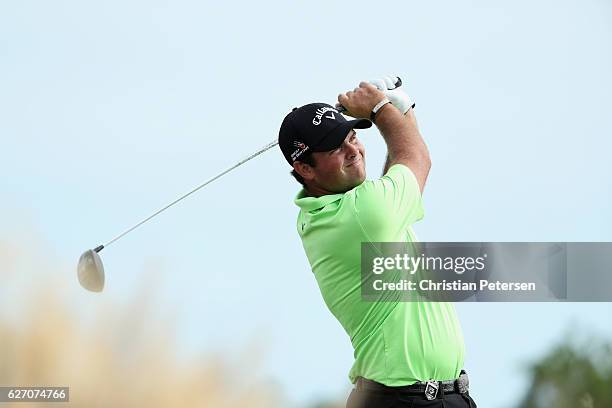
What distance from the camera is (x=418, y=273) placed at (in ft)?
9.73

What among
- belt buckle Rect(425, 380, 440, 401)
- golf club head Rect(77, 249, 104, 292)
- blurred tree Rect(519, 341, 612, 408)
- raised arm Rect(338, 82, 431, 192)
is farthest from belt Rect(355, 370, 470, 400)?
blurred tree Rect(519, 341, 612, 408)

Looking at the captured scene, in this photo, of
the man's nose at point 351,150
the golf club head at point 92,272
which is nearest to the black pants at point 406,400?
the man's nose at point 351,150

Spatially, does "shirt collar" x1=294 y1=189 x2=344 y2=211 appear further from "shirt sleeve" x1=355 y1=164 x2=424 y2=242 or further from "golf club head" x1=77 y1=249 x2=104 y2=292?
"golf club head" x1=77 y1=249 x2=104 y2=292

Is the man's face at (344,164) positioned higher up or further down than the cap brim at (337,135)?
further down

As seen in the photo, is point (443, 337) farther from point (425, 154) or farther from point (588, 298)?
point (588, 298)

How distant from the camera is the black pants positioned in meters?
2.90

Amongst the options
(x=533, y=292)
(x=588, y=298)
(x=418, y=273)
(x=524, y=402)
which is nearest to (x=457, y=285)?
(x=418, y=273)

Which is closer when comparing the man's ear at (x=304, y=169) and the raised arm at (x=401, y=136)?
the raised arm at (x=401, y=136)

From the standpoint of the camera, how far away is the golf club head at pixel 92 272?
3658mm

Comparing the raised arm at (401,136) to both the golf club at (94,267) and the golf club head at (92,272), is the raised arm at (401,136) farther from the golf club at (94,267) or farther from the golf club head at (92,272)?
the golf club head at (92,272)

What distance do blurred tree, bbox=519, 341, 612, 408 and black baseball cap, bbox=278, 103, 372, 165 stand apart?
57.5ft

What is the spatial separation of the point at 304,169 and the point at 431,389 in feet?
2.27

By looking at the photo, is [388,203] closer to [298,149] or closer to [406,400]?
[298,149]

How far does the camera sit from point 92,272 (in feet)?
12.1
